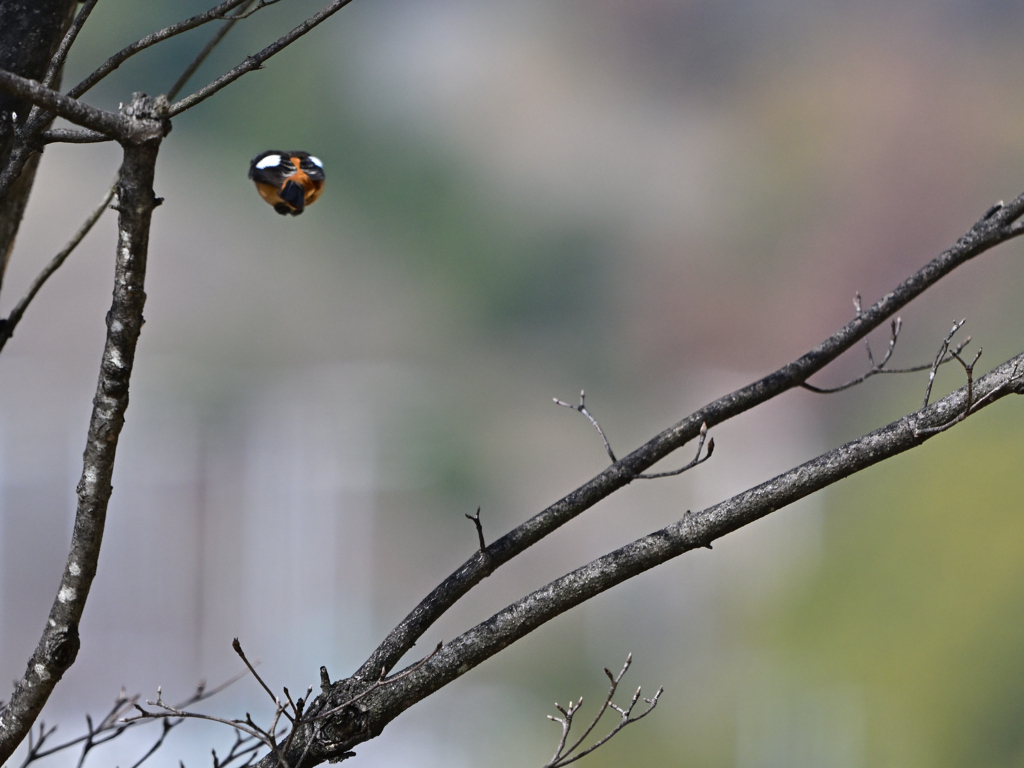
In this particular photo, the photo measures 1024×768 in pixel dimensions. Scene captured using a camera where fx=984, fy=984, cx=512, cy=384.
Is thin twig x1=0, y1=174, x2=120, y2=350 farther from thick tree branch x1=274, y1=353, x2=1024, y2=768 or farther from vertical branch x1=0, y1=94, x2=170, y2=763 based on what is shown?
thick tree branch x1=274, y1=353, x2=1024, y2=768

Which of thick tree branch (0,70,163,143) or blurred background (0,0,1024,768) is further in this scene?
blurred background (0,0,1024,768)

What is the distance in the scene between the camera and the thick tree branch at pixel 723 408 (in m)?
1.03

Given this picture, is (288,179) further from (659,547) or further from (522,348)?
(522,348)

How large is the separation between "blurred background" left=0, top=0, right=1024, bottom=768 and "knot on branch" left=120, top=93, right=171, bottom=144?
5581 mm

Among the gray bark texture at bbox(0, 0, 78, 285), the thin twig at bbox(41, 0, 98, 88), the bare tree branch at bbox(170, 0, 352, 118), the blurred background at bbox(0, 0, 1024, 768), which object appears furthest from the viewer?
the blurred background at bbox(0, 0, 1024, 768)

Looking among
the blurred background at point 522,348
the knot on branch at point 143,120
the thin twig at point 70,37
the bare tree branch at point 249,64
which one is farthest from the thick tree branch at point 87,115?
the blurred background at point 522,348

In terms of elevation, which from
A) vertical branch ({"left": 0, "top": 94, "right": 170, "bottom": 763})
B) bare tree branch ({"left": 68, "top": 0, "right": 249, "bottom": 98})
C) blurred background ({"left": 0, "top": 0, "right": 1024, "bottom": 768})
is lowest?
vertical branch ({"left": 0, "top": 94, "right": 170, "bottom": 763})

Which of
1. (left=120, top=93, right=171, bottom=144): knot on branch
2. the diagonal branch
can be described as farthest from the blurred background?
(left=120, top=93, right=171, bottom=144): knot on branch

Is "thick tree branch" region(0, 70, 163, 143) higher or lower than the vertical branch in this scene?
higher

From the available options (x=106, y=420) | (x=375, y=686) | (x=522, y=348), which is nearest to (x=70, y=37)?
(x=106, y=420)

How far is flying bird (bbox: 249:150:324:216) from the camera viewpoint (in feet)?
4.04

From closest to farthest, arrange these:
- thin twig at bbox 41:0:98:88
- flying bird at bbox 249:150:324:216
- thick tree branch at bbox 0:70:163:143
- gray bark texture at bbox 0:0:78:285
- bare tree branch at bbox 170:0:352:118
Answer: thick tree branch at bbox 0:70:163:143
bare tree branch at bbox 170:0:352:118
thin twig at bbox 41:0:98:88
gray bark texture at bbox 0:0:78:285
flying bird at bbox 249:150:324:216

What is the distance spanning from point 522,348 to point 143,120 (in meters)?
10.8

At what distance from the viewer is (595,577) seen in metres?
0.90
